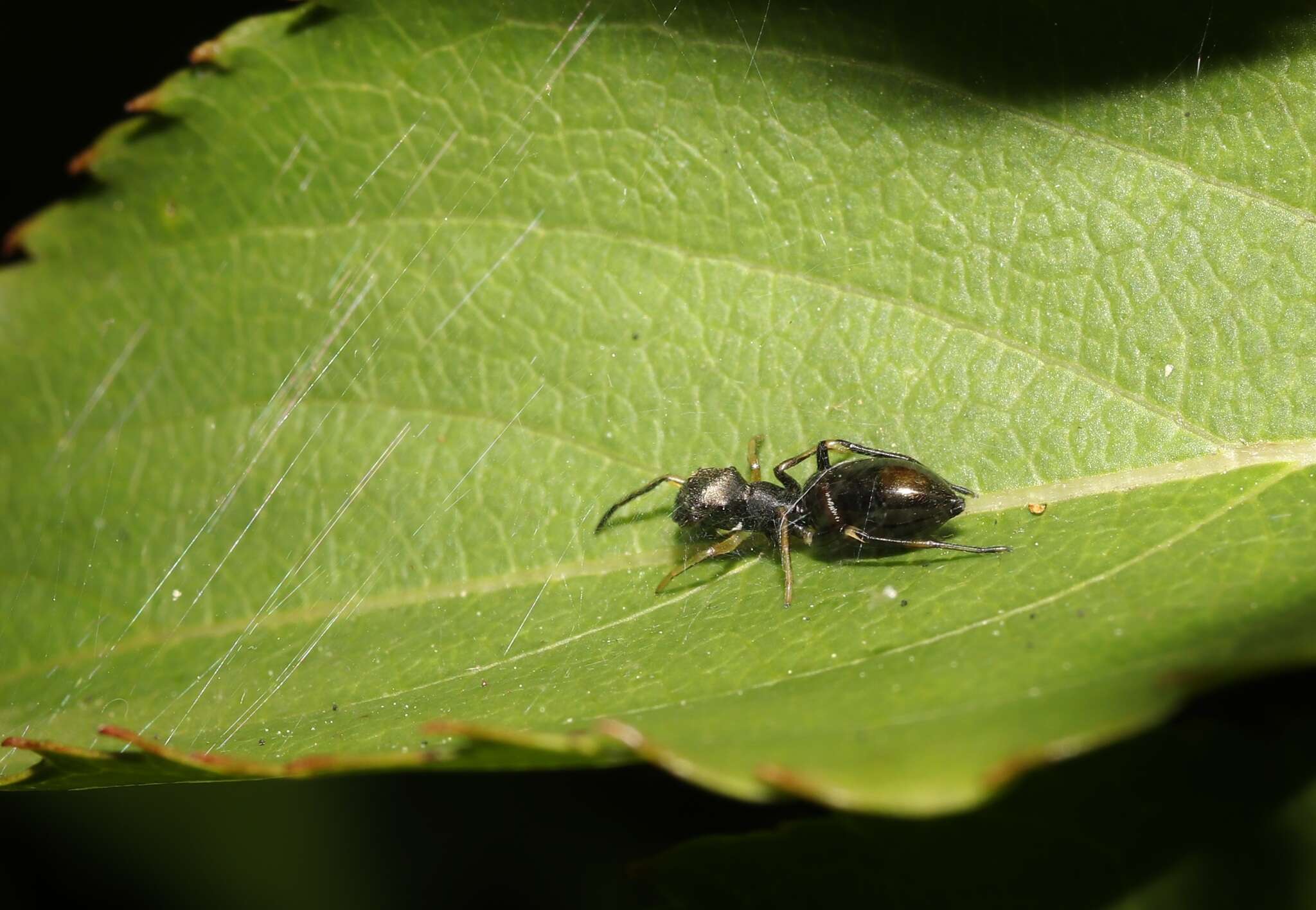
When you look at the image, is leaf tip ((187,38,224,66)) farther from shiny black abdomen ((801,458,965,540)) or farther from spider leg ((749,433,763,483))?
shiny black abdomen ((801,458,965,540))

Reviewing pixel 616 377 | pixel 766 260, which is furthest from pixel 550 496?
pixel 766 260

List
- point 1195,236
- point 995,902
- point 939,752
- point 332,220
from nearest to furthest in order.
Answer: point 939,752, point 995,902, point 1195,236, point 332,220

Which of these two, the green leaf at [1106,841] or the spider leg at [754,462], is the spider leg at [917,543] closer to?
the spider leg at [754,462]

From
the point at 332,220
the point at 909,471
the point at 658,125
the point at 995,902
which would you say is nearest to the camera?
the point at 995,902

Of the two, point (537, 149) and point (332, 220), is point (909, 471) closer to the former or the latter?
point (537, 149)

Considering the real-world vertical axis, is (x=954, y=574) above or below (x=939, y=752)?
below

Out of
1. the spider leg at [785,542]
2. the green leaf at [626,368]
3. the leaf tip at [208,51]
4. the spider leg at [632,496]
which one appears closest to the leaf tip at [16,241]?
the green leaf at [626,368]
